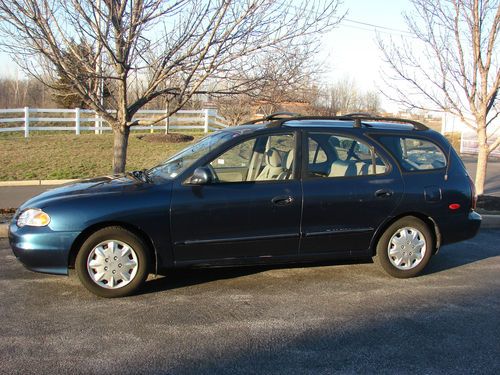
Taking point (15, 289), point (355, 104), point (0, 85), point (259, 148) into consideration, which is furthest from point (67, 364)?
point (0, 85)

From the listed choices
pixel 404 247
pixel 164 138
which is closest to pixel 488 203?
pixel 404 247

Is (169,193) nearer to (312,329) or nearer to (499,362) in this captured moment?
(312,329)

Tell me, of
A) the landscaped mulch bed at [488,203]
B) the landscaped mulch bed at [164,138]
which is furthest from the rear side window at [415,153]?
the landscaped mulch bed at [164,138]

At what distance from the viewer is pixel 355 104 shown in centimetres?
2897

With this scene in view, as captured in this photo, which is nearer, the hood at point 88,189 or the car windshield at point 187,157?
the hood at point 88,189

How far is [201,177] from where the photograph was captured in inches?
189

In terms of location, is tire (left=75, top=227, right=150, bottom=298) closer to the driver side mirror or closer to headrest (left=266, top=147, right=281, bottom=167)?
the driver side mirror

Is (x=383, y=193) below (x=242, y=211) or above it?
above

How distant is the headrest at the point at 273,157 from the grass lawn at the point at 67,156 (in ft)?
30.3

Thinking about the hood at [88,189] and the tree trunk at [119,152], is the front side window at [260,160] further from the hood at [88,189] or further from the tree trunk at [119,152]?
the tree trunk at [119,152]

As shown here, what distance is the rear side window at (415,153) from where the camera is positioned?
560cm

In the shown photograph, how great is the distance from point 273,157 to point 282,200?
1.75ft

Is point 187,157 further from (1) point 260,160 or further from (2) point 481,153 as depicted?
(2) point 481,153

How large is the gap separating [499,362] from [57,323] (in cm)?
338
